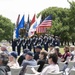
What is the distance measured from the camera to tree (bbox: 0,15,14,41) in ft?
311

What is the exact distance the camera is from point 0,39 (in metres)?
90.3

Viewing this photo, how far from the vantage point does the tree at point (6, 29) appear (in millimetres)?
94694

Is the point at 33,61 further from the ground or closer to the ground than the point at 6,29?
further from the ground

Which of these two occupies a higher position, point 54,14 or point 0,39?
point 54,14

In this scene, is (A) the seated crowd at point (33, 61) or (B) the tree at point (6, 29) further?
(B) the tree at point (6, 29)

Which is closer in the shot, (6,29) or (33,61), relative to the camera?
(33,61)

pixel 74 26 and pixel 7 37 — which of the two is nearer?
pixel 74 26

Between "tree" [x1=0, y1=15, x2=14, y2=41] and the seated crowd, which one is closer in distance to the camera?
the seated crowd

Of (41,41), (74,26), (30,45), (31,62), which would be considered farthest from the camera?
(74,26)

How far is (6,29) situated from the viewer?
3893 inches

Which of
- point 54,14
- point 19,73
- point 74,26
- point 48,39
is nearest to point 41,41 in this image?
point 48,39

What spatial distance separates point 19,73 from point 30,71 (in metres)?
0.31

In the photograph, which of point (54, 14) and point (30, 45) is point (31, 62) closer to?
point (30, 45)

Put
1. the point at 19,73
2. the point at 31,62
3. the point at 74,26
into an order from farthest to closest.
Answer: the point at 74,26, the point at 31,62, the point at 19,73
